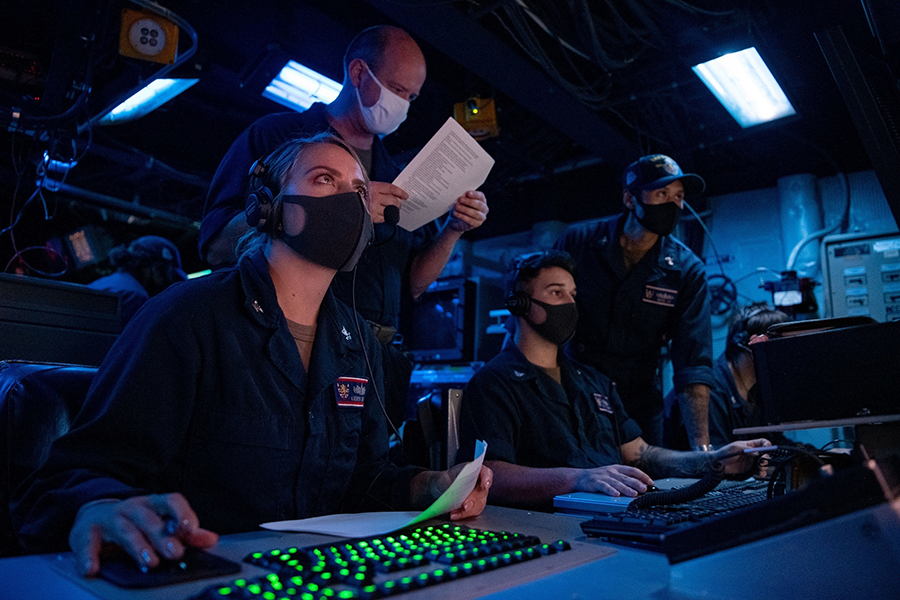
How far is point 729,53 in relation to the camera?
3266 mm

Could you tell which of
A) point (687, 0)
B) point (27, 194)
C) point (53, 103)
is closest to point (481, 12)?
point (687, 0)

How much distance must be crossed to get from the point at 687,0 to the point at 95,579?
3.38 metres

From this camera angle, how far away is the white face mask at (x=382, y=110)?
2021mm

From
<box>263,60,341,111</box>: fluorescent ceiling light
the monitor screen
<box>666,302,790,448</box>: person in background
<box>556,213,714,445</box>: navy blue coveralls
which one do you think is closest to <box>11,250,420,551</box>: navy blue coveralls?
<box>556,213,714,445</box>: navy blue coveralls

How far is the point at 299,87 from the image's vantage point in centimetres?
377

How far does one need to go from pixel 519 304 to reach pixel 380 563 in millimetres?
1539

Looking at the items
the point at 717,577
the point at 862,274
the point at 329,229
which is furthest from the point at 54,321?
the point at 862,274

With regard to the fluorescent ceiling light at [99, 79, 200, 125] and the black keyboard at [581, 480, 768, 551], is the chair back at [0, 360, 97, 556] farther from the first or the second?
the fluorescent ceiling light at [99, 79, 200, 125]

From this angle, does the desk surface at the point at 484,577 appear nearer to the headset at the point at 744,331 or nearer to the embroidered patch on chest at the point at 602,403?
the embroidered patch on chest at the point at 602,403

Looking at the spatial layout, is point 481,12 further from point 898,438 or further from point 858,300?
point 858,300

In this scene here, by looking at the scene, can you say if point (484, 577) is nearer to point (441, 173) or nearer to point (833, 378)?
point (833, 378)

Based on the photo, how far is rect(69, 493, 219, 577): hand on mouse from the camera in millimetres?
676

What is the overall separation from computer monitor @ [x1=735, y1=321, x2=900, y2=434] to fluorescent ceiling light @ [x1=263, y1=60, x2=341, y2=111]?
10.1 feet

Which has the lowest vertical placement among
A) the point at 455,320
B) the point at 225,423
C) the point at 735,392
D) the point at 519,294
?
the point at 225,423
